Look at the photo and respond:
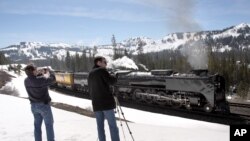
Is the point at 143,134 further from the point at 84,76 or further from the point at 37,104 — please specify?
the point at 84,76

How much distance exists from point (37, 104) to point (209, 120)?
564 inches

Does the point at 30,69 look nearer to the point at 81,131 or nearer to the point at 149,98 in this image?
the point at 81,131

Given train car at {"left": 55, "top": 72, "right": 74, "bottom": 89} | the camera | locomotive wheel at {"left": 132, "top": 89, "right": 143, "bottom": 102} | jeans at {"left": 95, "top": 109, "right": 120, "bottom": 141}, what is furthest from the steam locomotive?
train car at {"left": 55, "top": 72, "right": 74, "bottom": 89}

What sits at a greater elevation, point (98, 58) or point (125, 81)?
point (98, 58)

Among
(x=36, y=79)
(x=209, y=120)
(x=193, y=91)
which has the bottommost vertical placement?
(x=209, y=120)

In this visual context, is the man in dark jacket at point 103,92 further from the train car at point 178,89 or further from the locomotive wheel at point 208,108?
the locomotive wheel at point 208,108

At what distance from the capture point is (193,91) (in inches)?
889

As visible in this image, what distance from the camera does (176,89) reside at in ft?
78.9

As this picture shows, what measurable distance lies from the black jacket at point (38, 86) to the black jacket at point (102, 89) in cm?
125

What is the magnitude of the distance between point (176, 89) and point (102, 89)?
1686 centimetres

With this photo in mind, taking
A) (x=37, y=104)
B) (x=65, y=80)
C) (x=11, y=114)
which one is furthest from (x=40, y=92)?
(x=65, y=80)

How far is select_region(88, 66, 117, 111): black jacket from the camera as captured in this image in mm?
7750

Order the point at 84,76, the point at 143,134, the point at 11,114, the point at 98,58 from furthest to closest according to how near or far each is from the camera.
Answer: the point at 84,76 < the point at 11,114 < the point at 143,134 < the point at 98,58

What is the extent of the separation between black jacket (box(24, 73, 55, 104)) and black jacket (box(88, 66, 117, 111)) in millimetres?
1251
